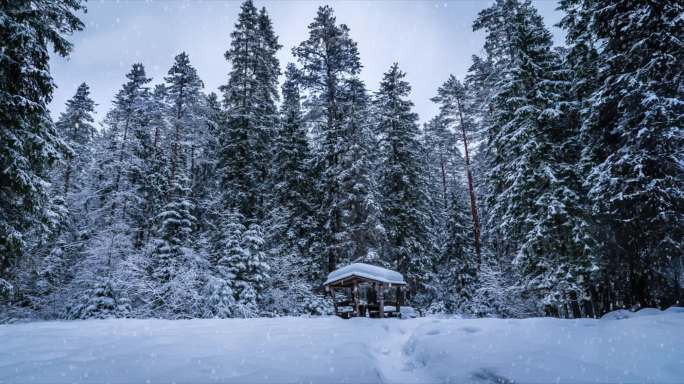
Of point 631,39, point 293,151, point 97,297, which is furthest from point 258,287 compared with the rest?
point 631,39

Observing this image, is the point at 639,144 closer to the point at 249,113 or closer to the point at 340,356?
the point at 340,356

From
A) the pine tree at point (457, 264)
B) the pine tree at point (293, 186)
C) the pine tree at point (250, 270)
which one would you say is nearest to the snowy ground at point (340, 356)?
the pine tree at point (250, 270)

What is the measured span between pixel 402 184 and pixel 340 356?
18.4 metres

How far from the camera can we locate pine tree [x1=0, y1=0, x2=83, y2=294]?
344 inches

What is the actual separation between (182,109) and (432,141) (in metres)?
24.6

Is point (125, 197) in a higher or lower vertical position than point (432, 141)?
lower

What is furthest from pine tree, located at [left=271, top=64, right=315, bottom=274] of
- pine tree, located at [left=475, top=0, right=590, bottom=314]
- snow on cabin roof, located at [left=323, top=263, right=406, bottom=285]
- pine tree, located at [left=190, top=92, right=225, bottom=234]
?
pine tree, located at [left=475, top=0, right=590, bottom=314]

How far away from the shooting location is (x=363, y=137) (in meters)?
21.2

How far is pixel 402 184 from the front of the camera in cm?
2314

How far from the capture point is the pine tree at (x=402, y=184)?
72.6 ft

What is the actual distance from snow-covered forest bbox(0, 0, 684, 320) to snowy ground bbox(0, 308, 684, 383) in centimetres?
558

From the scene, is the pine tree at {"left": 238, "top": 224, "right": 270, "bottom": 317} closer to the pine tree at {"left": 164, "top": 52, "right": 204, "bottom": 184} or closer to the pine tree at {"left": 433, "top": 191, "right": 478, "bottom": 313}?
the pine tree at {"left": 164, "top": 52, "right": 204, "bottom": 184}

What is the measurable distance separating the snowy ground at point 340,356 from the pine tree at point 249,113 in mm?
13051

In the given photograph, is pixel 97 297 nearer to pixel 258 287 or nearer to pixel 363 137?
pixel 258 287
